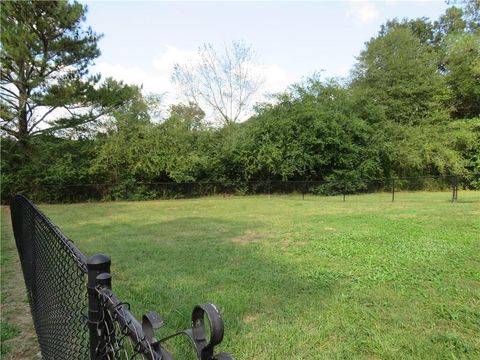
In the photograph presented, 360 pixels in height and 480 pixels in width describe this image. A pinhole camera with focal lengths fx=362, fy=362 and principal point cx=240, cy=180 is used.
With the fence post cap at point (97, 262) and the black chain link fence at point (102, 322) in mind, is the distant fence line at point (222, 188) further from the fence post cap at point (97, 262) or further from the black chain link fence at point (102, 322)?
the fence post cap at point (97, 262)

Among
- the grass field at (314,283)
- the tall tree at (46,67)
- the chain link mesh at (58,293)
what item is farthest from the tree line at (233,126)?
the chain link mesh at (58,293)

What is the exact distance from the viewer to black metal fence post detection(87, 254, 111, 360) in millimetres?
A: 1325

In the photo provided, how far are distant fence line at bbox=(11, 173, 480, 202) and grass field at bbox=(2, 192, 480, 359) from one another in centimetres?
1062

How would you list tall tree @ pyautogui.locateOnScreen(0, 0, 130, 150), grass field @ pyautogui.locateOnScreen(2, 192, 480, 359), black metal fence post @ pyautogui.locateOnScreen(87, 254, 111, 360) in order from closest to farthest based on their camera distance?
black metal fence post @ pyautogui.locateOnScreen(87, 254, 111, 360), grass field @ pyautogui.locateOnScreen(2, 192, 480, 359), tall tree @ pyautogui.locateOnScreen(0, 0, 130, 150)

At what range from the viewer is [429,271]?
489 cm

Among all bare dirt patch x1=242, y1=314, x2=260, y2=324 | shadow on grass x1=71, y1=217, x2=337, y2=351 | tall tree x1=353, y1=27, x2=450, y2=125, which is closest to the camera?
bare dirt patch x1=242, y1=314, x2=260, y2=324

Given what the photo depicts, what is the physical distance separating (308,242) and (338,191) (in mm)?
13962

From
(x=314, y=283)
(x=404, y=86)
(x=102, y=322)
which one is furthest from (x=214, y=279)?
(x=404, y=86)

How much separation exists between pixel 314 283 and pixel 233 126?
19301 millimetres

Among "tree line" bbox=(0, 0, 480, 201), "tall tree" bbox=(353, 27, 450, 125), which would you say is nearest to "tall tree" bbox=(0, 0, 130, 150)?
"tree line" bbox=(0, 0, 480, 201)

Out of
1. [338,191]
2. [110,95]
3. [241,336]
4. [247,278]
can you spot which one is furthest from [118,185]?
[241,336]

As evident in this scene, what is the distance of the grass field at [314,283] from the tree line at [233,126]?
431 inches

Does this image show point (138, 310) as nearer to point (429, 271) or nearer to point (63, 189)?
point (429, 271)

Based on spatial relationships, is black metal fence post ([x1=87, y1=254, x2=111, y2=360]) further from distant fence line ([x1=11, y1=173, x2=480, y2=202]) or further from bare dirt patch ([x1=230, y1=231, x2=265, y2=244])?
distant fence line ([x1=11, y1=173, x2=480, y2=202])
